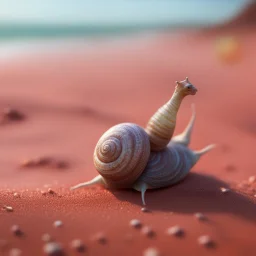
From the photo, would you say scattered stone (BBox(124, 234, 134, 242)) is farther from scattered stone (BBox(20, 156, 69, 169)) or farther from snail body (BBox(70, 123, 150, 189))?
scattered stone (BBox(20, 156, 69, 169))

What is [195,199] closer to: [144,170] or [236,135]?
[144,170]

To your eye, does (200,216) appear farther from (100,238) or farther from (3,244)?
(3,244)

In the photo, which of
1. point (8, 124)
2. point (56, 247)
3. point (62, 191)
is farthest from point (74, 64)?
point (56, 247)

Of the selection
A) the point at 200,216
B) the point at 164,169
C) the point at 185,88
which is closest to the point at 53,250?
the point at 200,216

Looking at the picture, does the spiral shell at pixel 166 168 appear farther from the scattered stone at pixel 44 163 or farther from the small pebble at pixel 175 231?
the scattered stone at pixel 44 163

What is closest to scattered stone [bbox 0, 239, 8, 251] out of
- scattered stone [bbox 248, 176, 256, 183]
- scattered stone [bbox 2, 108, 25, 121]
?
scattered stone [bbox 248, 176, 256, 183]
